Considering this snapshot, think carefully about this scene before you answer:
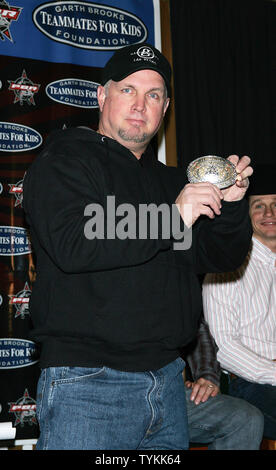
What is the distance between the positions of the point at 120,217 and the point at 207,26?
3.62 m

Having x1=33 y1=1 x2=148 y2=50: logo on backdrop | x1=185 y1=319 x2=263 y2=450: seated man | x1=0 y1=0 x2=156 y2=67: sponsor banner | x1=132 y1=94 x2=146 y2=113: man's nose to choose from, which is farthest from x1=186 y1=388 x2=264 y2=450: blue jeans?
x1=33 y1=1 x2=148 y2=50: logo on backdrop

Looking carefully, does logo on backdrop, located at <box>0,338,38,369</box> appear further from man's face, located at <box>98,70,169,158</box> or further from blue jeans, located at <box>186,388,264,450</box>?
man's face, located at <box>98,70,169,158</box>

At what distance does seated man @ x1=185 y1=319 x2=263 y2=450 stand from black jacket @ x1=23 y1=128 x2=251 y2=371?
1.10 metres

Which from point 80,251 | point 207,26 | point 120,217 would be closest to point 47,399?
point 80,251

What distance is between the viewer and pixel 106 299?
5.24 feet

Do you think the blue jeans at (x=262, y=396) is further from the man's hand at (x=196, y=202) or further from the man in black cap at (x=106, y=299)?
the man's hand at (x=196, y=202)

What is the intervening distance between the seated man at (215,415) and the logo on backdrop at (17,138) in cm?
198

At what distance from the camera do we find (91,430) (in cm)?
153

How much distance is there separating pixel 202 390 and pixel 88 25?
2.92m


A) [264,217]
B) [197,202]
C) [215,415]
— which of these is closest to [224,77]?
[264,217]

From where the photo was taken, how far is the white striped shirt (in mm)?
2938

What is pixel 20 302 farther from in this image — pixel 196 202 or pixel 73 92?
pixel 196 202

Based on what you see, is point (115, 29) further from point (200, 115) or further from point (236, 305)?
point (236, 305)

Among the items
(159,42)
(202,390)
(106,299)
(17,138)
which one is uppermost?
(159,42)
